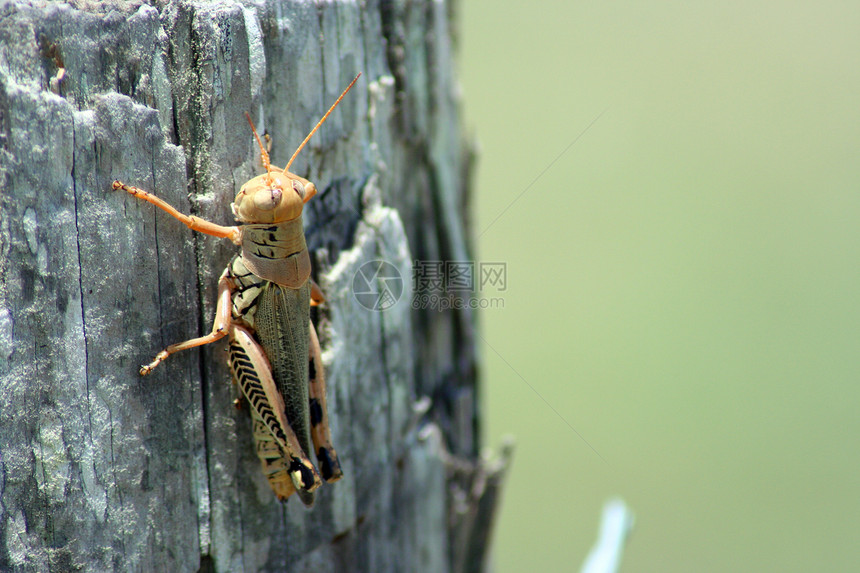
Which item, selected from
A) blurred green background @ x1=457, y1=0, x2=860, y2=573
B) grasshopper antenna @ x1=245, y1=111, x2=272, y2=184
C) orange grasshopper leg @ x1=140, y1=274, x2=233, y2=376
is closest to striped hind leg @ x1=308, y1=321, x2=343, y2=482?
orange grasshopper leg @ x1=140, y1=274, x2=233, y2=376

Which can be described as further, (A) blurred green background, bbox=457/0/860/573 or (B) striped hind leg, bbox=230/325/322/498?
(A) blurred green background, bbox=457/0/860/573

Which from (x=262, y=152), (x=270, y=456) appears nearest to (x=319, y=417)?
(x=270, y=456)

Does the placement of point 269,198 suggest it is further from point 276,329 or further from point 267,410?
point 267,410

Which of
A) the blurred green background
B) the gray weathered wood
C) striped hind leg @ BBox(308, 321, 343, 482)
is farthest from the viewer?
the blurred green background

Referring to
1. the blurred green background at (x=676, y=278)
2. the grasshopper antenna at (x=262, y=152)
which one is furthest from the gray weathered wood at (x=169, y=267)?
the blurred green background at (x=676, y=278)

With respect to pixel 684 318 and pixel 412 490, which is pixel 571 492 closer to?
pixel 684 318

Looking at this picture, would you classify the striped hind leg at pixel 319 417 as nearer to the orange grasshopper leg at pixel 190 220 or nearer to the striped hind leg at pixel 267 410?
the striped hind leg at pixel 267 410

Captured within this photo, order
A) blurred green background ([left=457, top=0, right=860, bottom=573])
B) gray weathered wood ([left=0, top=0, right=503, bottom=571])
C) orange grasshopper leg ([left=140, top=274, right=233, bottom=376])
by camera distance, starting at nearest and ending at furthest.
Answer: gray weathered wood ([left=0, top=0, right=503, bottom=571]) < orange grasshopper leg ([left=140, top=274, right=233, bottom=376]) < blurred green background ([left=457, top=0, right=860, bottom=573])

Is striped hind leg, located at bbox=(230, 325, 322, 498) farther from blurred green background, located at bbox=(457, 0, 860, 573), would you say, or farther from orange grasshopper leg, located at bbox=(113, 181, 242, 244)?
blurred green background, located at bbox=(457, 0, 860, 573)
